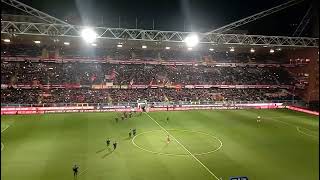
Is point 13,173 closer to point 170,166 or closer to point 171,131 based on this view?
point 170,166

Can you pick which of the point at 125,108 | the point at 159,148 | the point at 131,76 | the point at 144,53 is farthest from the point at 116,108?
the point at 159,148

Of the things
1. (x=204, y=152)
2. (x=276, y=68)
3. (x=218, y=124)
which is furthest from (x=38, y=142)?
(x=276, y=68)

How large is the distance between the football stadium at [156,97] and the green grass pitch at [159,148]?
0.42ft

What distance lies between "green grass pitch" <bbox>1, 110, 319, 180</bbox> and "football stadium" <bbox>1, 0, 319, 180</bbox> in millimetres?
127

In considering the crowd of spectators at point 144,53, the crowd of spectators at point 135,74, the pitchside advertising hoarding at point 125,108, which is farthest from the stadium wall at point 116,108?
the crowd of spectators at point 144,53

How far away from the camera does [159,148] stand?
27.8 meters

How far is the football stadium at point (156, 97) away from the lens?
2369 cm

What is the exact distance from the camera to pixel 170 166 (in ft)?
75.3

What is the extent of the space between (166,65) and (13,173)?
4612 cm

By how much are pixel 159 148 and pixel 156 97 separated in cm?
2869

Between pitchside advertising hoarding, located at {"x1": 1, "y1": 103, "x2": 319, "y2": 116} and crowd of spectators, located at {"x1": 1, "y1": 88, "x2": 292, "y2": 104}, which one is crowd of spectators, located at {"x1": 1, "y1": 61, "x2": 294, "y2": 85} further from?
pitchside advertising hoarding, located at {"x1": 1, "y1": 103, "x2": 319, "y2": 116}

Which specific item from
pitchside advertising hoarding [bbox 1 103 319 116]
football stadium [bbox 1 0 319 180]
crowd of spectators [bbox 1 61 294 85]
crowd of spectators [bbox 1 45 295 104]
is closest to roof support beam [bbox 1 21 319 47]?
football stadium [bbox 1 0 319 180]

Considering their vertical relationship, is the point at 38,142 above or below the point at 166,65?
below

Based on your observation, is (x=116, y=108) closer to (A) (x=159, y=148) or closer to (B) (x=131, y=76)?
(B) (x=131, y=76)
